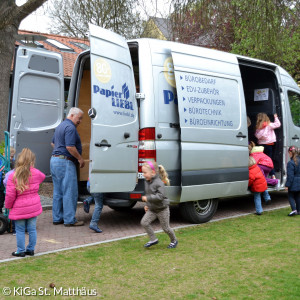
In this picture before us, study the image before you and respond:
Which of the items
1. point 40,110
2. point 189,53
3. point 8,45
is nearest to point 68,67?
point 8,45

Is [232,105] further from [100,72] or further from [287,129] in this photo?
[100,72]

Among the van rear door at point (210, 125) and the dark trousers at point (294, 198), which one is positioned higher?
the van rear door at point (210, 125)

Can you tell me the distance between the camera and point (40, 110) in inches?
316

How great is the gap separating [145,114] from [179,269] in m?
2.50

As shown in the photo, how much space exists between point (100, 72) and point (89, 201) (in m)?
2.06

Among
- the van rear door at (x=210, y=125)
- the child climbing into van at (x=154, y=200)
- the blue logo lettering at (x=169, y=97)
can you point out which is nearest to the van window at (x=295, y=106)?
the van rear door at (x=210, y=125)

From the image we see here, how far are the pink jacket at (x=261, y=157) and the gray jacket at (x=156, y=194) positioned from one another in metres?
3.51

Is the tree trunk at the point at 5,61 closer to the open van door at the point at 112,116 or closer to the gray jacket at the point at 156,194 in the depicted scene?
the open van door at the point at 112,116

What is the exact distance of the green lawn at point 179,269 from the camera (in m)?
4.21

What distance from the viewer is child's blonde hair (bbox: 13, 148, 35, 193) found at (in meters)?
5.21

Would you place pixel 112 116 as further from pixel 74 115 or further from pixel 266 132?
pixel 266 132

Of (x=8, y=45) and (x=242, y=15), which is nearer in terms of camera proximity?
(x=242, y=15)

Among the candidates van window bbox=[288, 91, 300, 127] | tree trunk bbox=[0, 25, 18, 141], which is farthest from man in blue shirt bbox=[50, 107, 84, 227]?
van window bbox=[288, 91, 300, 127]

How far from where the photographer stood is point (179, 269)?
16.0ft
